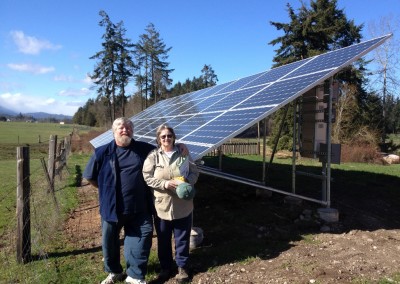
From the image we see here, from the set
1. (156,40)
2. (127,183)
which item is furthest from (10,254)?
(156,40)

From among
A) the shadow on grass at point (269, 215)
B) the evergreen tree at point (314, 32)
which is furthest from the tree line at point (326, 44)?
the shadow on grass at point (269, 215)

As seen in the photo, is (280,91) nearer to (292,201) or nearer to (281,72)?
(281,72)

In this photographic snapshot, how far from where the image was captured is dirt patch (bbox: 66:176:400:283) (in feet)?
16.8

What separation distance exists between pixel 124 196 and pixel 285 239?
121 inches

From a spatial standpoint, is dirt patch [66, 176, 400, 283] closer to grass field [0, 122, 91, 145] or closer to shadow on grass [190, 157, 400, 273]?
shadow on grass [190, 157, 400, 273]

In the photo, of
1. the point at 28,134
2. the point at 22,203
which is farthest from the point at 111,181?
the point at 28,134

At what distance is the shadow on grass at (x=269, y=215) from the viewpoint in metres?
6.02

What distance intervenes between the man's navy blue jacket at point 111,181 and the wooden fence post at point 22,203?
146 centimetres

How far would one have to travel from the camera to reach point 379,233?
6758 mm

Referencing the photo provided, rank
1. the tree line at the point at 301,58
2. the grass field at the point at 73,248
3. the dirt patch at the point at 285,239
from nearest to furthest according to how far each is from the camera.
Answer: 1. the dirt patch at the point at 285,239
2. the grass field at the point at 73,248
3. the tree line at the point at 301,58

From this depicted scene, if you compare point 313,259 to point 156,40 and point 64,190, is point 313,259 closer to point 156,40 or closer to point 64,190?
point 64,190

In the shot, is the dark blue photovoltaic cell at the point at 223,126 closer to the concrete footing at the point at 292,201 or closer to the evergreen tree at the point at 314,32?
the concrete footing at the point at 292,201

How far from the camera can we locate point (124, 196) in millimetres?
4801

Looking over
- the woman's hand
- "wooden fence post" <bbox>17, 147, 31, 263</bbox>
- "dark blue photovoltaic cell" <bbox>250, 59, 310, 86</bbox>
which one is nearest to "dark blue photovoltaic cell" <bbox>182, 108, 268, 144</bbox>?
the woman's hand
